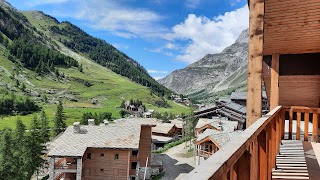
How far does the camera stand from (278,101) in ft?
25.0

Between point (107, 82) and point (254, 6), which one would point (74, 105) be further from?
point (254, 6)

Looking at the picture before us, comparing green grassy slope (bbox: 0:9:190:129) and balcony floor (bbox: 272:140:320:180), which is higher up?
green grassy slope (bbox: 0:9:190:129)

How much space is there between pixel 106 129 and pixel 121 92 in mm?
108482

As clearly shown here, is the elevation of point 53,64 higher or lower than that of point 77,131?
higher

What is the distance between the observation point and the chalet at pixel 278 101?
7.06 feet

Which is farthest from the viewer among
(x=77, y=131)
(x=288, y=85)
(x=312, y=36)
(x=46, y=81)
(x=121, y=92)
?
(x=121, y=92)

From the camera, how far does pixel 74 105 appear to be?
104m

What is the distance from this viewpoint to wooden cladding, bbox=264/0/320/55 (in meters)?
6.34

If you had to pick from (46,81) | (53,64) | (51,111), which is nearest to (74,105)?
(51,111)

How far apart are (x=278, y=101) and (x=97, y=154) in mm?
22585

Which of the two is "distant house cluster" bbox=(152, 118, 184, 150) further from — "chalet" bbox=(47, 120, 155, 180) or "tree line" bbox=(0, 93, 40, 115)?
"tree line" bbox=(0, 93, 40, 115)

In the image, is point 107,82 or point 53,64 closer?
point 53,64

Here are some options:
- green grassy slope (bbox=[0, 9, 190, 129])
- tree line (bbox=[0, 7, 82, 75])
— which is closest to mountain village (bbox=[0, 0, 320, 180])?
green grassy slope (bbox=[0, 9, 190, 129])

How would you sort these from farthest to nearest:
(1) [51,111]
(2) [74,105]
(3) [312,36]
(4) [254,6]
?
(2) [74,105], (1) [51,111], (3) [312,36], (4) [254,6]
